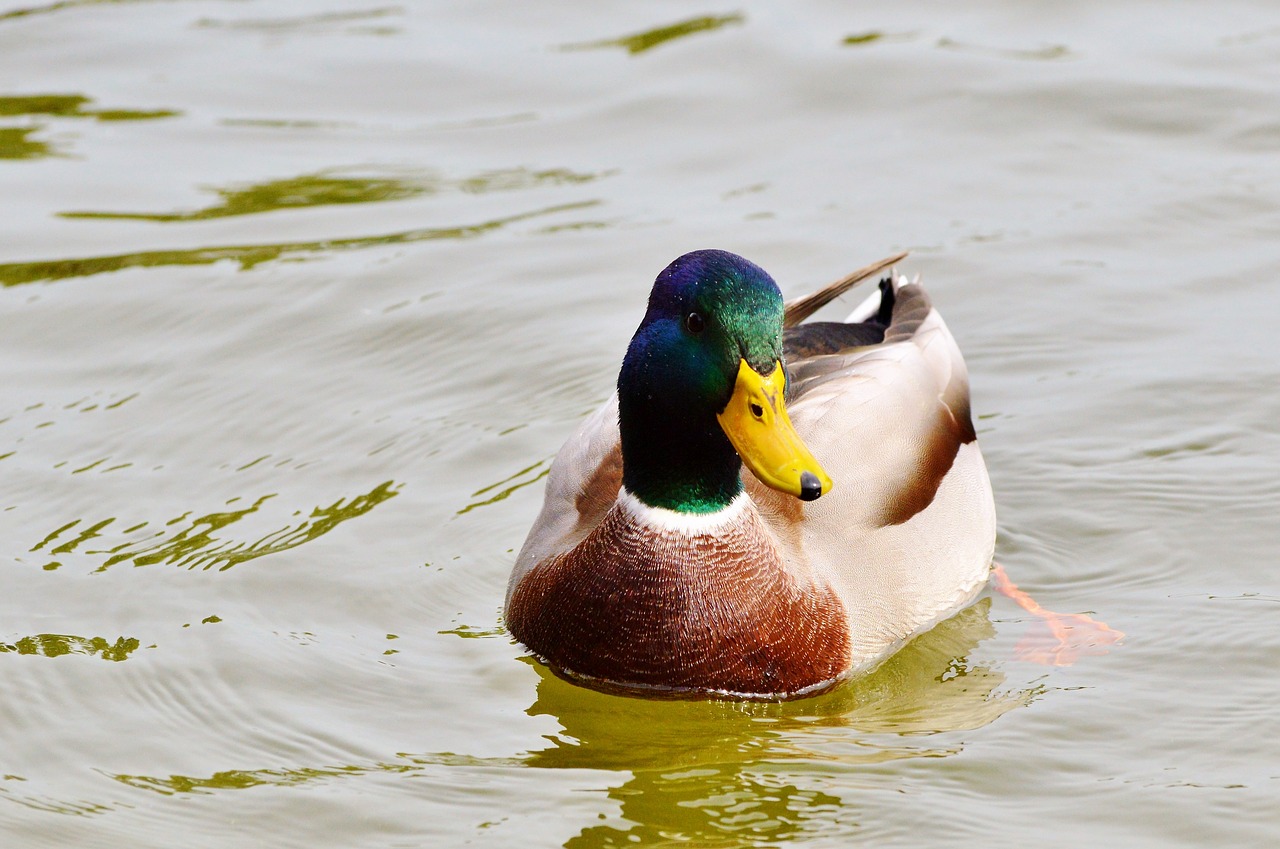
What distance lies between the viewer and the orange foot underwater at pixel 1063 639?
19.3 ft

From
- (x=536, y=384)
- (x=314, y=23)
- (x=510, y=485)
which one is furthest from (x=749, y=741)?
(x=314, y=23)

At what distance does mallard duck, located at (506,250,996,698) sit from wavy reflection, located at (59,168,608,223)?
3683 millimetres

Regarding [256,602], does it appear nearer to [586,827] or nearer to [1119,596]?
[586,827]

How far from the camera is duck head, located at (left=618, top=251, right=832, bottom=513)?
203 inches

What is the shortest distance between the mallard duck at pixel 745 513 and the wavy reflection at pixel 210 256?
3.08 metres

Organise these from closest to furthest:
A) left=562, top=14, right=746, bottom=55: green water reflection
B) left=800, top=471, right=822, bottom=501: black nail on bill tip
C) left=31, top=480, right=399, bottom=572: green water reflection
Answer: left=800, top=471, right=822, bottom=501: black nail on bill tip, left=31, top=480, right=399, bottom=572: green water reflection, left=562, top=14, right=746, bottom=55: green water reflection

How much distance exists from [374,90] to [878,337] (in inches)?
198

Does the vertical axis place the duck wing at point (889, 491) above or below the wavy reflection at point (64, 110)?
below

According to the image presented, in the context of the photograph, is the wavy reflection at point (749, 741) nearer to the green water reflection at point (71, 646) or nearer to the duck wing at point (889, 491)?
the duck wing at point (889, 491)

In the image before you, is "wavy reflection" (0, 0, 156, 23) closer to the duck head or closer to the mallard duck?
the mallard duck

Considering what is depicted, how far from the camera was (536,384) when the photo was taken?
7996 millimetres

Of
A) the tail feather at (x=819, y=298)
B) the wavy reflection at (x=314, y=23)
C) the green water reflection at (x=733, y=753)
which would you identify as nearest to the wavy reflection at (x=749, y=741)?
the green water reflection at (x=733, y=753)

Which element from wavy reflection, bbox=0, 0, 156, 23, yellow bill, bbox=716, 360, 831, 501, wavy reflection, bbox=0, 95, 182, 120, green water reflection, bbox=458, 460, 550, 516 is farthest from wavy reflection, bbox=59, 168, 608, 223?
yellow bill, bbox=716, 360, 831, 501

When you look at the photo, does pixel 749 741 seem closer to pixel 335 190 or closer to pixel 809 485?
pixel 809 485
